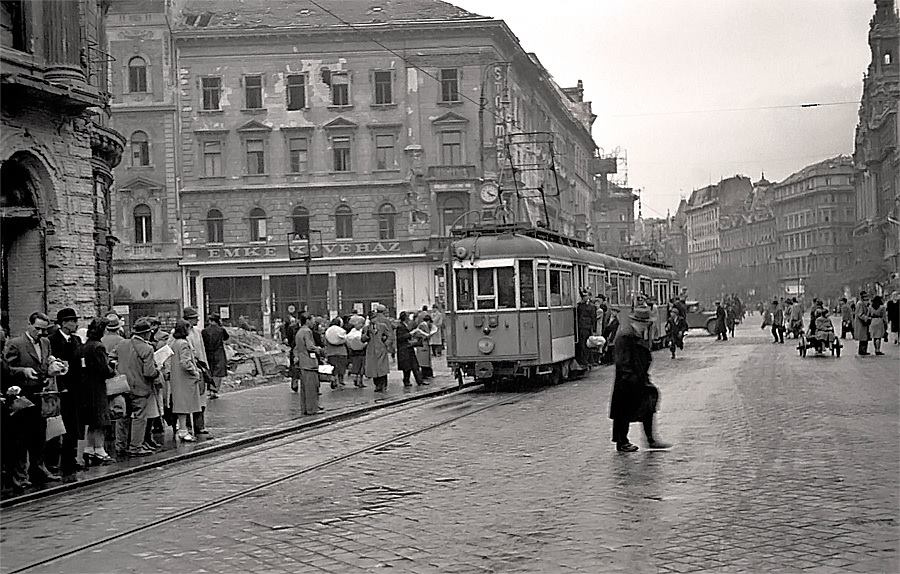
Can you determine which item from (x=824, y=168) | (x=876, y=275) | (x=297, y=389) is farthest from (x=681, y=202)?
(x=297, y=389)

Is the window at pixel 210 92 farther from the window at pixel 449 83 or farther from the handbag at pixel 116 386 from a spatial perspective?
the handbag at pixel 116 386

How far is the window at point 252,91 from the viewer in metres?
56.4

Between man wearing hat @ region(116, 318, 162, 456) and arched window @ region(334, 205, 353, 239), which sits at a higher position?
arched window @ region(334, 205, 353, 239)

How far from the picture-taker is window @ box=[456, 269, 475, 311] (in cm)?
2302

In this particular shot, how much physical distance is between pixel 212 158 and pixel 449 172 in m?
11.7

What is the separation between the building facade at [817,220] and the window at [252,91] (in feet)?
272

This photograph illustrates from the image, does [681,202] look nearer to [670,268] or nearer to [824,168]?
[824,168]

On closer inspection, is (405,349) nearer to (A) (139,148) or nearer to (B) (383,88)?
(B) (383,88)

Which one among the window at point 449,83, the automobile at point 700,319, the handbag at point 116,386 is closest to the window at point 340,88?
the window at point 449,83

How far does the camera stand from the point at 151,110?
183ft

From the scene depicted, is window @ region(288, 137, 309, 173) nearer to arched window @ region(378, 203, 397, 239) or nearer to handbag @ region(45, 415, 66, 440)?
arched window @ region(378, 203, 397, 239)

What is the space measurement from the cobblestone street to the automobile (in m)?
36.0

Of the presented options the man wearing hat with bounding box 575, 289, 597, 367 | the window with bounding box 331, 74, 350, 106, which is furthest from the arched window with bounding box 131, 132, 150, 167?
the man wearing hat with bounding box 575, 289, 597, 367

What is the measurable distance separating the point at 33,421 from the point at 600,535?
20.5ft
